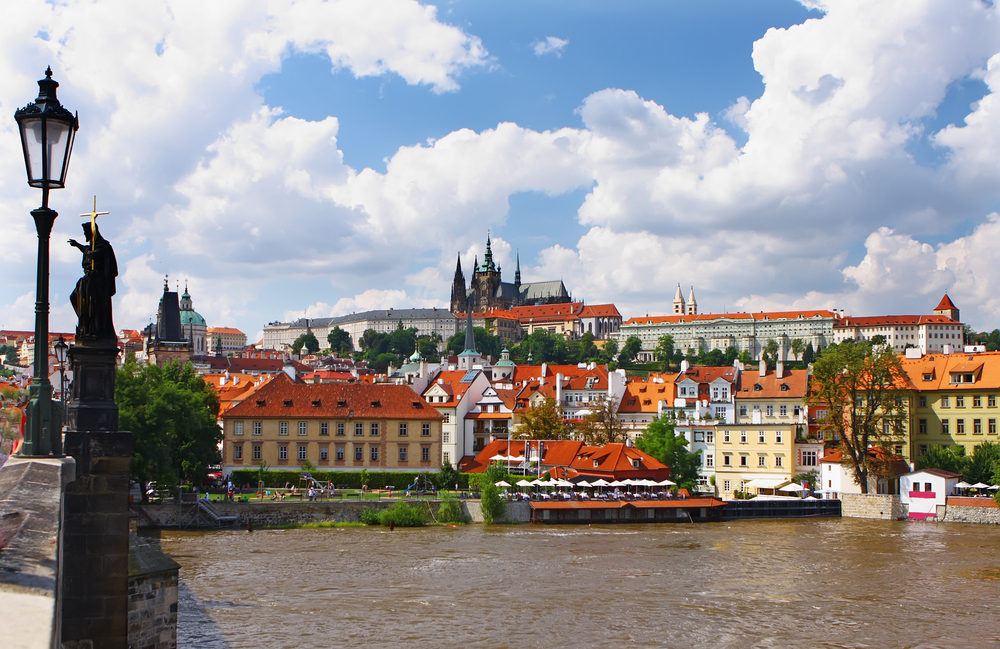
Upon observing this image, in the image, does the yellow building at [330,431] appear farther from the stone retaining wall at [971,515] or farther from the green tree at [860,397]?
the stone retaining wall at [971,515]

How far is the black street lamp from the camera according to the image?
9.17 m

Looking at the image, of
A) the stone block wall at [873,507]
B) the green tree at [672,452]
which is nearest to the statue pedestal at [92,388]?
the stone block wall at [873,507]

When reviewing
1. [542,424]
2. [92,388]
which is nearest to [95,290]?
[92,388]

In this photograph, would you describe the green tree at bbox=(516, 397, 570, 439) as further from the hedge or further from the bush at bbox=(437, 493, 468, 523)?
the bush at bbox=(437, 493, 468, 523)

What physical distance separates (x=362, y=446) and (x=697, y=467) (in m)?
24.7

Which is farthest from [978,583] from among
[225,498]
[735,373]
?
[735,373]

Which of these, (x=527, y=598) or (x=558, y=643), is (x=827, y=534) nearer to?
(x=527, y=598)

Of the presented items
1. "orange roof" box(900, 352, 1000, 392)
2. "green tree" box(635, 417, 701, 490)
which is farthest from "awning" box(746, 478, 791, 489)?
"orange roof" box(900, 352, 1000, 392)

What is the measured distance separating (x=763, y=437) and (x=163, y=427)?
4140cm

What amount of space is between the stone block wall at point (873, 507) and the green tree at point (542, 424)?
21.3m

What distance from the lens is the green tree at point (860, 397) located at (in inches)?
2440

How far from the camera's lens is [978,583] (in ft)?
116

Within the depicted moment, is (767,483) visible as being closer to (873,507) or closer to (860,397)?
(873,507)

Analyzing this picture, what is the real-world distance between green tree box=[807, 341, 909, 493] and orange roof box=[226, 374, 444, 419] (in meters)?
26.4
